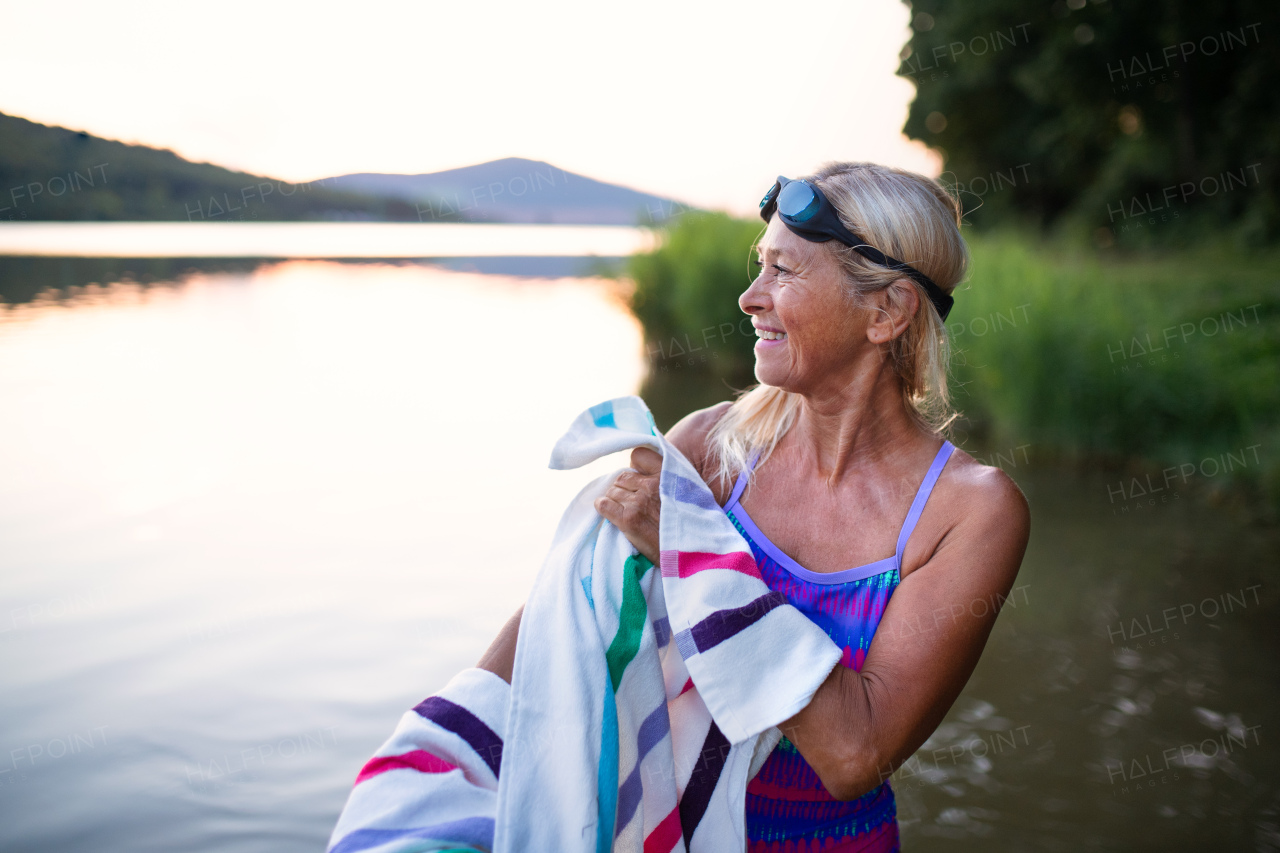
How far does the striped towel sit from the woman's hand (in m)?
0.03

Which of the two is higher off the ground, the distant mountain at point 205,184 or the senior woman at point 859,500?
the distant mountain at point 205,184

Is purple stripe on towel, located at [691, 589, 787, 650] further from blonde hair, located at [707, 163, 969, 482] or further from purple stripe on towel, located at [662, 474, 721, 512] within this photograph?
blonde hair, located at [707, 163, 969, 482]

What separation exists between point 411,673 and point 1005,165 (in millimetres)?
29517

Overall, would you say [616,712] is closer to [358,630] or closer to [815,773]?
[815,773]

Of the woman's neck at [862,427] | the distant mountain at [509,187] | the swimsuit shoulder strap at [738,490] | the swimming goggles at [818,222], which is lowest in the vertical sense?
the swimsuit shoulder strap at [738,490]

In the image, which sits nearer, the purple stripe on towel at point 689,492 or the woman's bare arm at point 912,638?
the woman's bare arm at point 912,638

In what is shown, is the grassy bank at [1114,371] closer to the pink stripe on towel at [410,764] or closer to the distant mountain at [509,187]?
the distant mountain at [509,187]

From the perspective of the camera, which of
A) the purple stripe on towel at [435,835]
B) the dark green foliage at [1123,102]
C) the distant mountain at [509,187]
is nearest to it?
the purple stripe on towel at [435,835]

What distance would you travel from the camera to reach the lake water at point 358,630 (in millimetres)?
3246

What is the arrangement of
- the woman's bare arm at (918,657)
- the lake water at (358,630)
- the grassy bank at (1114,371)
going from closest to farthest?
the woman's bare arm at (918,657) → the lake water at (358,630) → the grassy bank at (1114,371)

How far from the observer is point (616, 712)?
4.51 ft

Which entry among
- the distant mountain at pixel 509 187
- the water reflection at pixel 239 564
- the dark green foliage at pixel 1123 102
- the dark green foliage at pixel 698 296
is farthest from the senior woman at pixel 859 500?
the dark green foliage at pixel 1123 102

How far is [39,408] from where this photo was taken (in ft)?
28.4

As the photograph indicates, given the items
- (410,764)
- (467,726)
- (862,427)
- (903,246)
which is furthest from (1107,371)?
(410,764)
